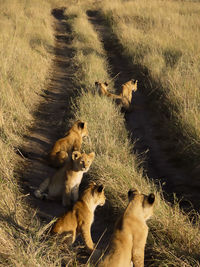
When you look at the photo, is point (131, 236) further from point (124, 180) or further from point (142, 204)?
point (124, 180)

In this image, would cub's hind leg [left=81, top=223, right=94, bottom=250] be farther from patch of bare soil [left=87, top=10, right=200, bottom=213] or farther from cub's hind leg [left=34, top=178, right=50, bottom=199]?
patch of bare soil [left=87, top=10, right=200, bottom=213]

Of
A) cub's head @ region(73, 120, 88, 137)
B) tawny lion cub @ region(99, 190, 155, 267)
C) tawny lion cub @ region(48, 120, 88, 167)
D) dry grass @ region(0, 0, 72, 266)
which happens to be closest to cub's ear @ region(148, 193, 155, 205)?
tawny lion cub @ region(99, 190, 155, 267)

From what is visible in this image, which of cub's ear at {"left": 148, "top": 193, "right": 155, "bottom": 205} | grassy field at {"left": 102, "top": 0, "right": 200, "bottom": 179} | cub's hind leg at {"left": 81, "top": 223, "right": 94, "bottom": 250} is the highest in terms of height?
cub's ear at {"left": 148, "top": 193, "right": 155, "bottom": 205}

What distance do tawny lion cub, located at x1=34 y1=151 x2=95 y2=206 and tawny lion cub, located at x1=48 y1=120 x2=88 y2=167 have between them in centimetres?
59

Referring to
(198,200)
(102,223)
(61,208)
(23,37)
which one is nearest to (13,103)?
(61,208)

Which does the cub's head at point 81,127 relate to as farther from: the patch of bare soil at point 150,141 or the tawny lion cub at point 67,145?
the patch of bare soil at point 150,141

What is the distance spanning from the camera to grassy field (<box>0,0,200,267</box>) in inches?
118

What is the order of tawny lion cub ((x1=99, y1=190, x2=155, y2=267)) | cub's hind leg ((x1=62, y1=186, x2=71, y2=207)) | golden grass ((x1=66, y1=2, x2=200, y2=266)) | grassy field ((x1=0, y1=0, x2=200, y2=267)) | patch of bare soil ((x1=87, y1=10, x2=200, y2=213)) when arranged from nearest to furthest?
tawny lion cub ((x1=99, y1=190, x2=155, y2=267)) < grassy field ((x1=0, y1=0, x2=200, y2=267)) < golden grass ((x1=66, y1=2, x2=200, y2=266)) < cub's hind leg ((x1=62, y1=186, x2=71, y2=207)) < patch of bare soil ((x1=87, y1=10, x2=200, y2=213))

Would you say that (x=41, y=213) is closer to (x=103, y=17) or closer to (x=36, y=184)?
(x=36, y=184)

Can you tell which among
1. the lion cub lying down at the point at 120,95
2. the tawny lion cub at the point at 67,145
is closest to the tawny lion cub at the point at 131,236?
the tawny lion cub at the point at 67,145

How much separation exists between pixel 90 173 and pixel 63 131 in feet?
6.43

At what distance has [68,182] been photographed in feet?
14.1

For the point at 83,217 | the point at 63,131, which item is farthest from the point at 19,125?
the point at 83,217

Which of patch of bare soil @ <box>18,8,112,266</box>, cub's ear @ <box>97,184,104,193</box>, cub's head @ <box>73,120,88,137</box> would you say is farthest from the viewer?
cub's head @ <box>73,120,88,137</box>
